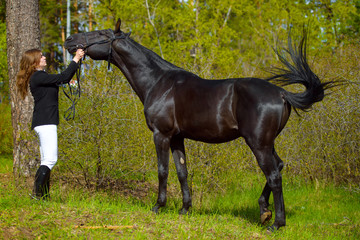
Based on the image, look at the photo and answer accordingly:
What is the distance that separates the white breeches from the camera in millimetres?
5281

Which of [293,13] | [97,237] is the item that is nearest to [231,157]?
[97,237]

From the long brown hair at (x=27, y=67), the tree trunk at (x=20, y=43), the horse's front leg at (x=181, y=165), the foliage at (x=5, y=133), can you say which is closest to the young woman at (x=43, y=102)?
the long brown hair at (x=27, y=67)

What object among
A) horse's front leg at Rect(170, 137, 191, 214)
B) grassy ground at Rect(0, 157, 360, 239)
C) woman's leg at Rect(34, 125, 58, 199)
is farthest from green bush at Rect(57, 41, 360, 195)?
horse's front leg at Rect(170, 137, 191, 214)

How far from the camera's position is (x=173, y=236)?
455 centimetres

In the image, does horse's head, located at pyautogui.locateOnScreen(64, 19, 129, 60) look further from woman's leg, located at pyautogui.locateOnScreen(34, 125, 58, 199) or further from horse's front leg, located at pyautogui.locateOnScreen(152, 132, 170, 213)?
horse's front leg, located at pyautogui.locateOnScreen(152, 132, 170, 213)

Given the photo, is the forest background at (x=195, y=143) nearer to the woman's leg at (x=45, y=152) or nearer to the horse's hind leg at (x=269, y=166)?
the horse's hind leg at (x=269, y=166)

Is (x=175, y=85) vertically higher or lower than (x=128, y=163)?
higher

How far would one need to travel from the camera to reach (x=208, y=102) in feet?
17.2

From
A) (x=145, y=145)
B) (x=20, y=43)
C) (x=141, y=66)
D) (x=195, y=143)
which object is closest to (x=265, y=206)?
(x=195, y=143)

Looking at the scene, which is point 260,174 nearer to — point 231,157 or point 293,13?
point 231,157

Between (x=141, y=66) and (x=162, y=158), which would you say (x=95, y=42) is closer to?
(x=141, y=66)

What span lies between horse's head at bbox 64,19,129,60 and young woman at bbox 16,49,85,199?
0.73 feet

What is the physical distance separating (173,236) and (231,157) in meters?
3.33

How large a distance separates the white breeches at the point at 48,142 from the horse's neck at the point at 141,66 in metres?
1.41
